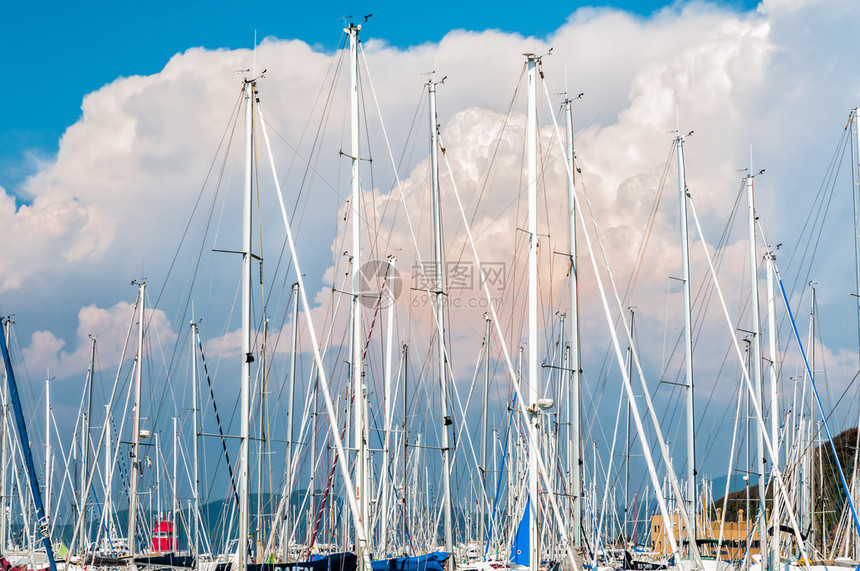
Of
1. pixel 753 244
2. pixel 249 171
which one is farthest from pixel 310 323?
pixel 753 244

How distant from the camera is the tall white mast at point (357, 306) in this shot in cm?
2359

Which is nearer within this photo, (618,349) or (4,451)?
(618,349)

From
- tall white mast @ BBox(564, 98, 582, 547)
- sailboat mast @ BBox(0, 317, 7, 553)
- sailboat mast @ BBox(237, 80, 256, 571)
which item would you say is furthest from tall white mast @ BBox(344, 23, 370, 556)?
sailboat mast @ BBox(0, 317, 7, 553)

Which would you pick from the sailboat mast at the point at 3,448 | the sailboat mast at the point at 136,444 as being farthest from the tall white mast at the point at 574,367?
the sailboat mast at the point at 3,448

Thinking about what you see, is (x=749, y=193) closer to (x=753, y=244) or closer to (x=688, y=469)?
(x=753, y=244)

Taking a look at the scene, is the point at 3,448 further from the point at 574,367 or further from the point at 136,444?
the point at 574,367

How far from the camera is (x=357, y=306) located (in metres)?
24.5

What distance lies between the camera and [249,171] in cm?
2548

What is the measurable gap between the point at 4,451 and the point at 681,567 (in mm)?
33648

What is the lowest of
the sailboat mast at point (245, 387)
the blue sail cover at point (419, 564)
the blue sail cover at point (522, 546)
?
the blue sail cover at point (419, 564)

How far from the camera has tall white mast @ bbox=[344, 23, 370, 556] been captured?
929 inches

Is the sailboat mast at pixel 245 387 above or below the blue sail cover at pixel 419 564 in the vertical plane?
above

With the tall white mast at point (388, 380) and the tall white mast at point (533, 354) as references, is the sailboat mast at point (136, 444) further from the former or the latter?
the tall white mast at point (533, 354)

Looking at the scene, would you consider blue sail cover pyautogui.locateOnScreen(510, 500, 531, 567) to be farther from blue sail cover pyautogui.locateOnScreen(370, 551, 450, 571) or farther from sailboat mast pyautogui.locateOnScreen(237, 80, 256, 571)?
sailboat mast pyautogui.locateOnScreen(237, 80, 256, 571)
